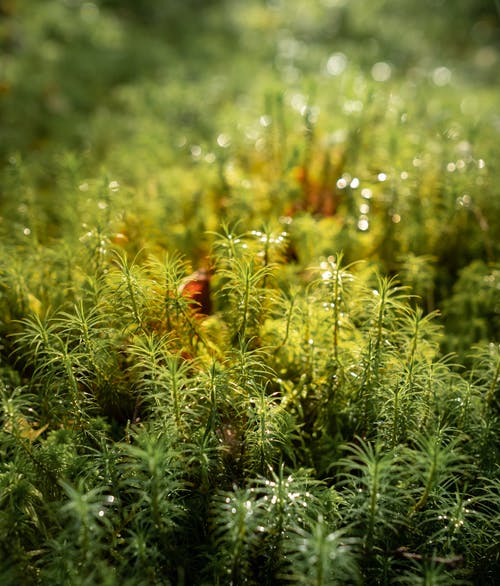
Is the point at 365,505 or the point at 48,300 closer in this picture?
the point at 365,505

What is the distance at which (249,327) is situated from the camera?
154 cm

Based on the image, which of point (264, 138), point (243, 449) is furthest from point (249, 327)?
point (264, 138)

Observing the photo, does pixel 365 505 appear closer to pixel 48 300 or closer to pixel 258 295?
pixel 258 295

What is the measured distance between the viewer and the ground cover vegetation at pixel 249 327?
120cm

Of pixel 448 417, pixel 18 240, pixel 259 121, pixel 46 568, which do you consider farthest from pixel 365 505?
pixel 259 121

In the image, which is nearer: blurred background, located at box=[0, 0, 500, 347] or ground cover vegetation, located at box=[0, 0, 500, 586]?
ground cover vegetation, located at box=[0, 0, 500, 586]

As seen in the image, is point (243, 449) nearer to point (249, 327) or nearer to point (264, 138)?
point (249, 327)

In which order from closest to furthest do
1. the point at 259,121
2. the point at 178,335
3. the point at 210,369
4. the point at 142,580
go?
the point at 142,580 → the point at 210,369 → the point at 178,335 → the point at 259,121

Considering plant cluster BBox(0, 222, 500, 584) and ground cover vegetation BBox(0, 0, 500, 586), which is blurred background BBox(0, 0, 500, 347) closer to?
ground cover vegetation BBox(0, 0, 500, 586)

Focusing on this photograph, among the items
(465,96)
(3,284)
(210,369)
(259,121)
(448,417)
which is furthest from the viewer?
(465,96)

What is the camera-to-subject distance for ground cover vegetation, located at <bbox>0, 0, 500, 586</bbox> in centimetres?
120


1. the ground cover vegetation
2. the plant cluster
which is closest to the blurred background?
the ground cover vegetation

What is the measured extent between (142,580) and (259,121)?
2250mm

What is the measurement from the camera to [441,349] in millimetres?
1816
